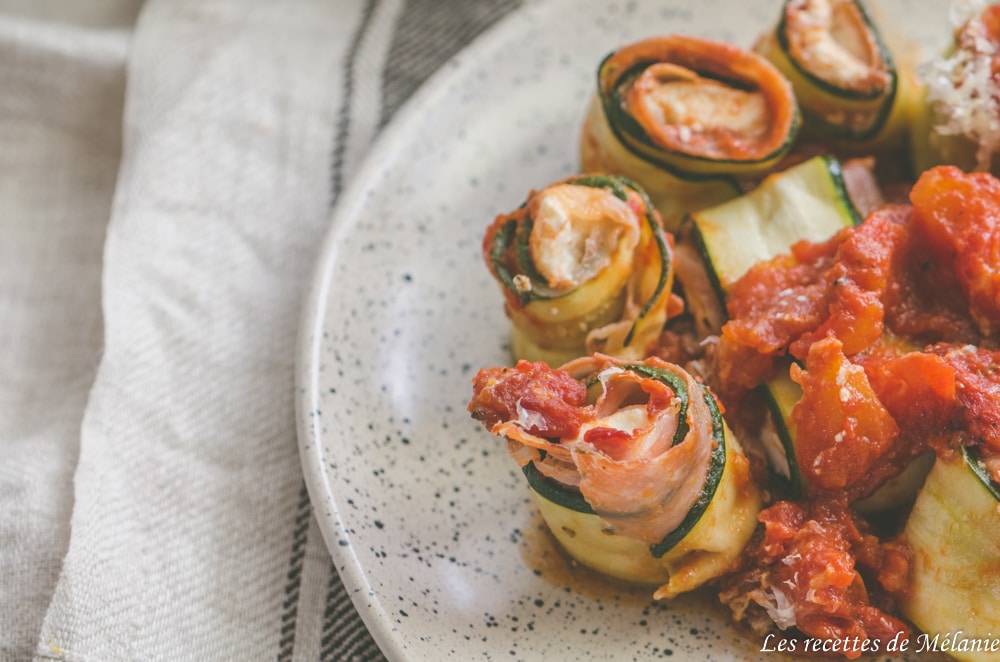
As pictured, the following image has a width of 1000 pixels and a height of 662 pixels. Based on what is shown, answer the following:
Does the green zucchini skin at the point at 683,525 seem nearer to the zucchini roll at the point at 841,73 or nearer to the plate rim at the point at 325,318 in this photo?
the plate rim at the point at 325,318

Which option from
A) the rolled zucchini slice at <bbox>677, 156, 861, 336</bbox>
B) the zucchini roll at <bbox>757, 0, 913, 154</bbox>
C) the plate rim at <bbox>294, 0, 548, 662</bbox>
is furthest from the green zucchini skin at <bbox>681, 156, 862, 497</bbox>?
the plate rim at <bbox>294, 0, 548, 662</bbox>

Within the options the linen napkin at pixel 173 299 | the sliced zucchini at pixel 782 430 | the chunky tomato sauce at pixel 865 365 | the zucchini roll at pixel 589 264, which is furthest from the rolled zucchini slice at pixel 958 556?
the linen napkin at pixel 173 299

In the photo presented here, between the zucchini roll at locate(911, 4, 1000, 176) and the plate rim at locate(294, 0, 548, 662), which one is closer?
the plate rim at locate(294, 0, 548, 662)

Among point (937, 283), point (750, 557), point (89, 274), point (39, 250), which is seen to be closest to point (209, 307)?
point (89, 274)

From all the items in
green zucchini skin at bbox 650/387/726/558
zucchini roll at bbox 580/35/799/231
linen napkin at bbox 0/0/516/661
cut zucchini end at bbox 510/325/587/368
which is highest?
zucchini roll at bbox 580/35/799/231

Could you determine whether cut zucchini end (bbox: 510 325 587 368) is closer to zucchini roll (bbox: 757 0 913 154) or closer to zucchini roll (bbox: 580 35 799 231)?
zucchini roll (bbox: 580 35 799 231)

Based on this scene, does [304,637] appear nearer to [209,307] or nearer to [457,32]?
[209,307]

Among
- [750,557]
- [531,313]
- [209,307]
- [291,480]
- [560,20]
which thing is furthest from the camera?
[560,20]

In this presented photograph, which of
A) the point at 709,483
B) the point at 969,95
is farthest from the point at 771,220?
the point at 709,483
